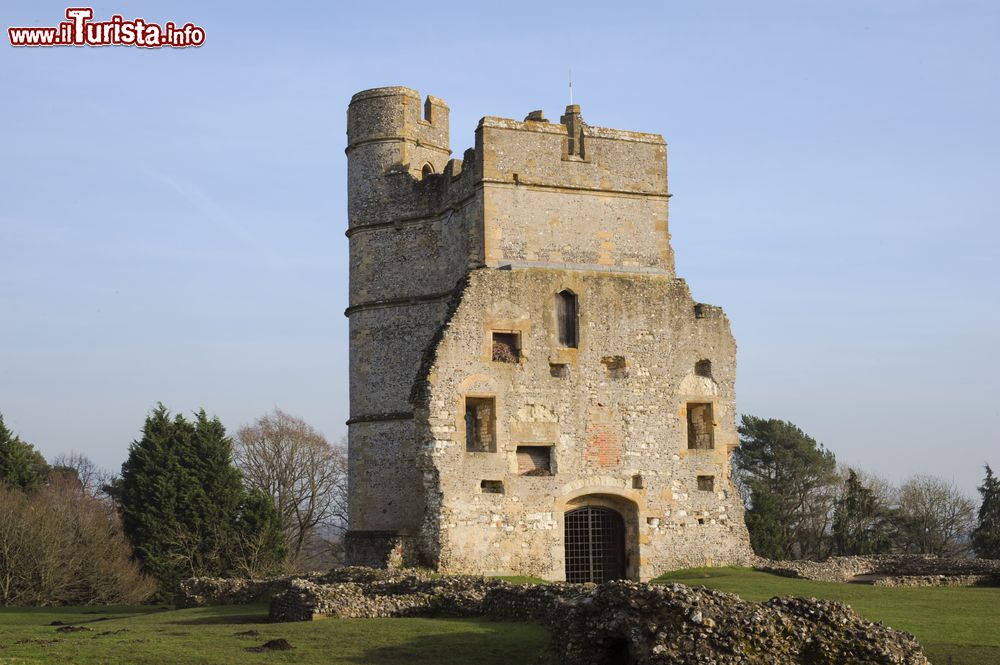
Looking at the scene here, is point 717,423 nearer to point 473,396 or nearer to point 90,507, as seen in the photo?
point 473,396

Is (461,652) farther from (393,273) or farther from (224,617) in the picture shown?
(393,273)

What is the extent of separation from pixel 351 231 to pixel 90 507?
18.1m

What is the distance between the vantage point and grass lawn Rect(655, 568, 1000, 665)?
15.0 m

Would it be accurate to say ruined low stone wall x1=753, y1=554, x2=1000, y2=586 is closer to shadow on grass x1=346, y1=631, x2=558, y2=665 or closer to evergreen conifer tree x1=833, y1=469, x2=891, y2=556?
shadow on grass x1=346, y1=631, x2=558, y2=665

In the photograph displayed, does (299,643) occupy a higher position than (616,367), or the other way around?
(616,367)

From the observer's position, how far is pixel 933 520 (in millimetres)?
51688

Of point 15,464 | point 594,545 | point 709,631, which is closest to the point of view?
point 709,631

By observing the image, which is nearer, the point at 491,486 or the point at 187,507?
the point at 491,486

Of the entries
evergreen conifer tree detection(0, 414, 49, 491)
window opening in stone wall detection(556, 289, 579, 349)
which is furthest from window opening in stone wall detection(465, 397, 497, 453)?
evergreen conifer tree detection(0, 414, 49, 491)

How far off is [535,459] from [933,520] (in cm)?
3170

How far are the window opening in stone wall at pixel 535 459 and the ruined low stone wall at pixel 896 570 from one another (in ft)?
17.5

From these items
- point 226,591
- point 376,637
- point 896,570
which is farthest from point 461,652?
point 896,570

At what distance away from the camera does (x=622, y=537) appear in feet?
87.0

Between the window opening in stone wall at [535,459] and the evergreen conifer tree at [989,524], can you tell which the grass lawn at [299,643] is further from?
the evergreen conifer tree at [989,524]
